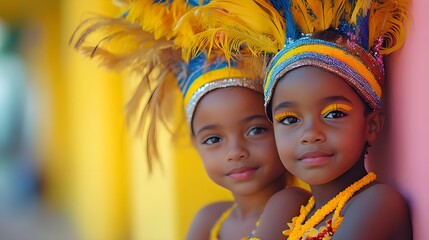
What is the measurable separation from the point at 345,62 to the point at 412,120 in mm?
253

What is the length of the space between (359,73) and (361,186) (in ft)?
1.07

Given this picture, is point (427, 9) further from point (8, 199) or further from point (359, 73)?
point (8, 199)

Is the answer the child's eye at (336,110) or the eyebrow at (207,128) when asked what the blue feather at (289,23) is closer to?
the child's eye at (336,110)

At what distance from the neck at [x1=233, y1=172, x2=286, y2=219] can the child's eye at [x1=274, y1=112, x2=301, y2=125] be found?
0.46 meters

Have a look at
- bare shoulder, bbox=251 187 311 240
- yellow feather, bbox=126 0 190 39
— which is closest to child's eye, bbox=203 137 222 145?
bare shoulder, bbox=251 187 311 240

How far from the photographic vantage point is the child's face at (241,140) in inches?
103

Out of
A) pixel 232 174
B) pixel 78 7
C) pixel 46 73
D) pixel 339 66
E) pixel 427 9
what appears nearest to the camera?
pixel 427 9

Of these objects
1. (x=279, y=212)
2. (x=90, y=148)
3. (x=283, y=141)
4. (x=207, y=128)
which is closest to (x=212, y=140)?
(x=207, y=128)

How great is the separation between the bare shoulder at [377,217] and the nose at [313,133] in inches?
7.8

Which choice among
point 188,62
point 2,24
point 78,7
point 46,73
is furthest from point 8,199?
point 188,62

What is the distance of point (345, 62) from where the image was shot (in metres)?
2.18

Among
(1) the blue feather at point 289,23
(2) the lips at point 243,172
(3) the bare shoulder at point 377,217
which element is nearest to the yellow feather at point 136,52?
(2) the lips at point 243,172

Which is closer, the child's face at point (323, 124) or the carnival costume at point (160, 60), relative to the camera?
the child's face at point (323, 124)

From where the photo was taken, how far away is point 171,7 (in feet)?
8.77
